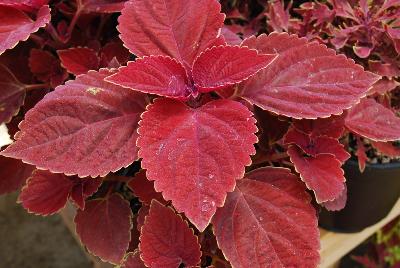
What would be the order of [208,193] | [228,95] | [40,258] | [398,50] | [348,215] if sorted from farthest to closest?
[40,258], [348,215], [398,50], [228,95], [208,193]

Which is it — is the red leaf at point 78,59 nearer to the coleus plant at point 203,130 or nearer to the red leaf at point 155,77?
the coleus plant at point 203,130

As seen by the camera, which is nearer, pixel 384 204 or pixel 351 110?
pixel 351 110

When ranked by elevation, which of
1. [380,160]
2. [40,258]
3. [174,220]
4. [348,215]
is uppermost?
[174,220]

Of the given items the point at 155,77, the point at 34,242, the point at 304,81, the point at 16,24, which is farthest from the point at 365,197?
the point at 34,242

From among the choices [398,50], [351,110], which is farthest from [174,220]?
[398,50]

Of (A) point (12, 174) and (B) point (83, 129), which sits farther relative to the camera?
(A) point (12, 174)

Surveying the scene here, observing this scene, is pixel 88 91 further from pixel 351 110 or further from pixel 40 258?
pixel 40 258

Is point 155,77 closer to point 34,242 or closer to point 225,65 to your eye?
point 225,65
